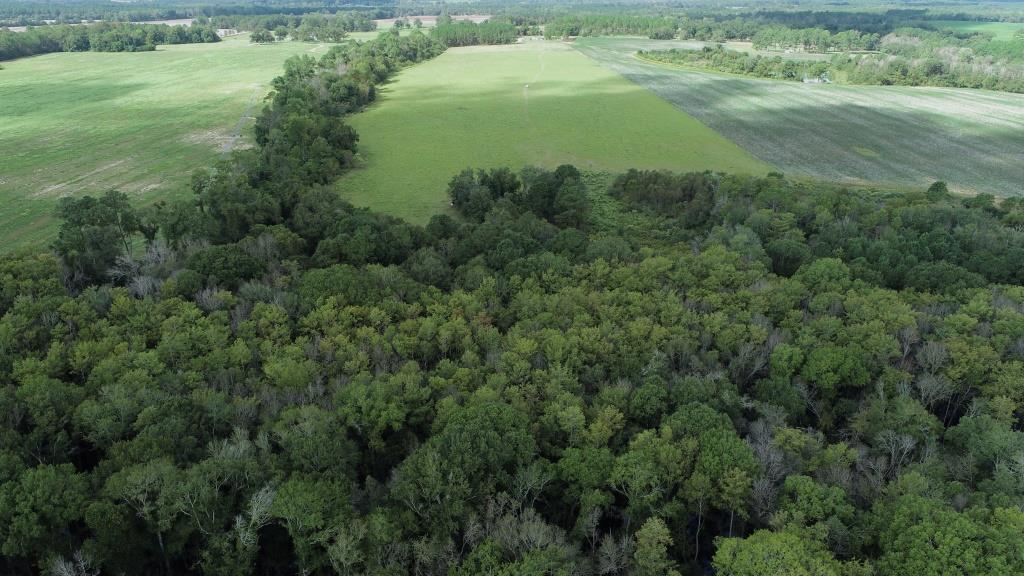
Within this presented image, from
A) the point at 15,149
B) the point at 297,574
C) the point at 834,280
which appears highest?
the point at 15,149

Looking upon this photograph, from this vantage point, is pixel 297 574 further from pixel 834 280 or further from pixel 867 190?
pixel 867 190

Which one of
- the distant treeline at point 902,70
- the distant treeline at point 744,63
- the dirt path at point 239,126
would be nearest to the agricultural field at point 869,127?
the distant treeline at point 902,70

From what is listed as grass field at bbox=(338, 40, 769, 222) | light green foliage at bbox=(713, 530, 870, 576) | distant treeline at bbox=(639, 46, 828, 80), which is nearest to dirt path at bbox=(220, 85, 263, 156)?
grass field at bbox=(338, 40, 769, 222)

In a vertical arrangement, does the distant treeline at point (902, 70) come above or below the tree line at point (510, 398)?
above

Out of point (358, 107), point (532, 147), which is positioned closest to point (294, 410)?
point (532, 147)

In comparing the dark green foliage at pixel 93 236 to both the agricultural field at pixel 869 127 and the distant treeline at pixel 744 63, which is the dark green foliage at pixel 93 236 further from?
the distant treeline at pixel 744 63

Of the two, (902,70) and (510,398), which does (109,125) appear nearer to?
(510,398)
